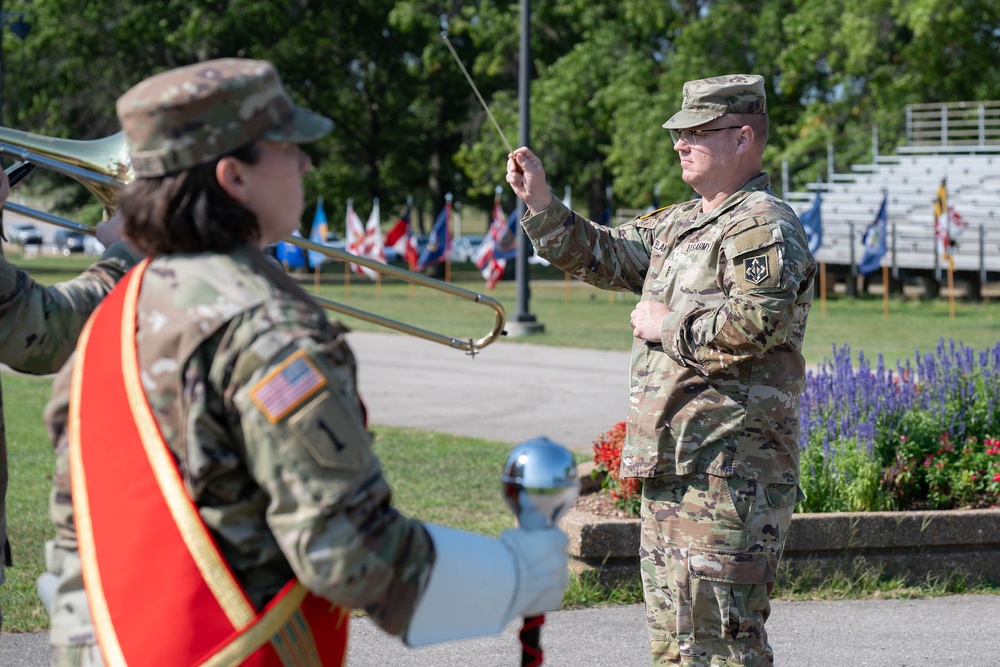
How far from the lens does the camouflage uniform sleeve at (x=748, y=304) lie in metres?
3.44

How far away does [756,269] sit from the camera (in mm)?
3492

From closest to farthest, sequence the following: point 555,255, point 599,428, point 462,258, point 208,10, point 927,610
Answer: point 555,255, point 927,610, point 599,428, point 208,10, point 462,258

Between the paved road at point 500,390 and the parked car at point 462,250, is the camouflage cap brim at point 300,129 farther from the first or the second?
the parked car at point 462,250

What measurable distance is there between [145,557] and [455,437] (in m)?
7.78

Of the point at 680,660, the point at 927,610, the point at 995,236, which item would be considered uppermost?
the point at 680,660

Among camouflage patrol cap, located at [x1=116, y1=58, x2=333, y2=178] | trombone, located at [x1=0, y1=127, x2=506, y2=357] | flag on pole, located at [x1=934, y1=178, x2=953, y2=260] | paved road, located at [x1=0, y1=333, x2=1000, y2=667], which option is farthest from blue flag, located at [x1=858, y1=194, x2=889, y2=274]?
camouflage patrol cap, located at [x1=116, y1=58, x2=333, y2=178]

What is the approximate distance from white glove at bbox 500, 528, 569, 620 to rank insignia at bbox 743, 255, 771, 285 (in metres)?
1.59

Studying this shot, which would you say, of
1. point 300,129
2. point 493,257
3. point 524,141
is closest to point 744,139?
point 300,129

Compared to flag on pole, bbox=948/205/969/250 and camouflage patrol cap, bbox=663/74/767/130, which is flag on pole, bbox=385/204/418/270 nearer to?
flag on pole, bbox=948/205/969/250

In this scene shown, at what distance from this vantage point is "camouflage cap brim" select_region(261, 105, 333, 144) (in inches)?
78.6

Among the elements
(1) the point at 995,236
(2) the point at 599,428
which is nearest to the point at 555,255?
(2) the point at 599,428

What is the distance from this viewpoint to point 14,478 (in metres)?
8.04

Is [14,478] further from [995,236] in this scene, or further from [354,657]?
[995,236]

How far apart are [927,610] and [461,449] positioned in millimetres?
4186
